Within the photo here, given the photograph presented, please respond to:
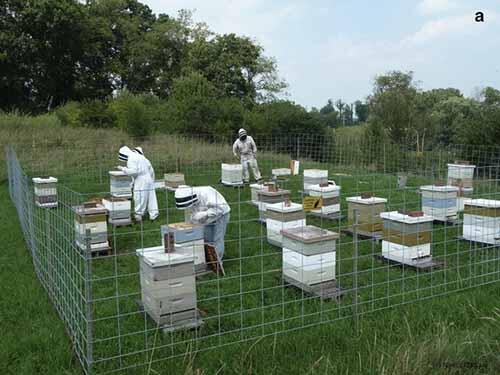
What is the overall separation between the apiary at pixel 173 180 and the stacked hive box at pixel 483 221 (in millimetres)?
7007

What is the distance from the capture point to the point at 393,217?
18.4ft

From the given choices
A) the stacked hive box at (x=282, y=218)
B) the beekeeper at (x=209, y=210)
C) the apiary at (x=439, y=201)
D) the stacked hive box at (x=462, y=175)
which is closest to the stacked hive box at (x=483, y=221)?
the apiary at (x=439, y=201)

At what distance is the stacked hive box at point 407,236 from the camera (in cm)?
550

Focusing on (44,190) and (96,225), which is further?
(44,190)

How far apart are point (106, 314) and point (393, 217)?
335 cm

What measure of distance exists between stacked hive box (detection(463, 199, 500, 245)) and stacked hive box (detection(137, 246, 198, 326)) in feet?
14.1

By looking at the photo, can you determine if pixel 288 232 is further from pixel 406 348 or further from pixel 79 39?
pixel 79 39

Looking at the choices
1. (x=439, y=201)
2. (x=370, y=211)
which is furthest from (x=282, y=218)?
(x=439, y=201)

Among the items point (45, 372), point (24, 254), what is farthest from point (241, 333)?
point (24, 254)

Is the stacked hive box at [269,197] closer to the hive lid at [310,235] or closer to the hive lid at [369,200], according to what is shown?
the hive lid at [369,200]

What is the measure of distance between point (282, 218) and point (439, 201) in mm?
2808

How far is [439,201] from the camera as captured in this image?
761 cm

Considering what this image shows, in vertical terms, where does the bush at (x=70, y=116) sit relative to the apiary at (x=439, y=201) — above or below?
above

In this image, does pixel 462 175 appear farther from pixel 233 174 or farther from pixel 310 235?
pixel 310 235
